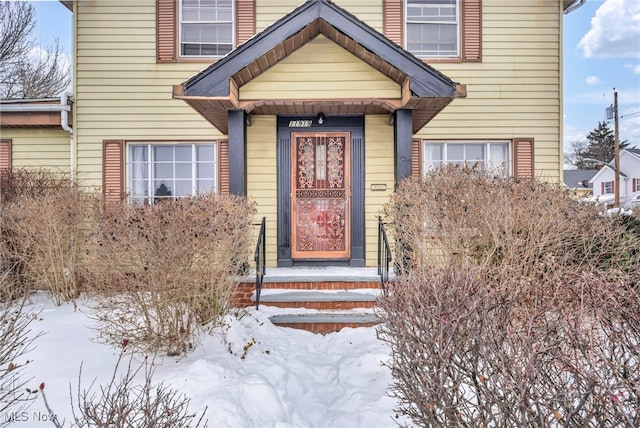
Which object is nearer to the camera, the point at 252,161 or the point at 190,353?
the point at 190,353

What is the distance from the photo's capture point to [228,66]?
18.1ft

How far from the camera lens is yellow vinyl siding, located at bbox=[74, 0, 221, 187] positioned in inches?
306

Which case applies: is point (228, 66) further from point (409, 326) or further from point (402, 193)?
point (409, 326)

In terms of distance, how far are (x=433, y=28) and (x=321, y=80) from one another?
3536 millimetres

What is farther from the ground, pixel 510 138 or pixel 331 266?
pixel 510 138

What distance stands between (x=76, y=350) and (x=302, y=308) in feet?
8.78

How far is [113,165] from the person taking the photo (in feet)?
25.6

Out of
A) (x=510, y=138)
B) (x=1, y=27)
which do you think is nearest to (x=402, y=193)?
(x=510, y=138)

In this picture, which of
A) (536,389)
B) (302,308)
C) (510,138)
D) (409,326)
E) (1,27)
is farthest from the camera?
(1,27)

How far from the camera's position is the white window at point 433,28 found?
782cm

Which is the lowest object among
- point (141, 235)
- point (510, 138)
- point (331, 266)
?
point (331, 266)

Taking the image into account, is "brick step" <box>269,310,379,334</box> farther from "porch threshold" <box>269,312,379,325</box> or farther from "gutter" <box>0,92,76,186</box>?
"gutter" <box>0,92,76,186</box>

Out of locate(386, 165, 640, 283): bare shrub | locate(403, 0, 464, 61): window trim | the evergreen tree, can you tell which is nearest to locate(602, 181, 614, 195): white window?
the evergreen tree

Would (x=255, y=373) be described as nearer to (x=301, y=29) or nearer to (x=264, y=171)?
(x=264, y=171)
